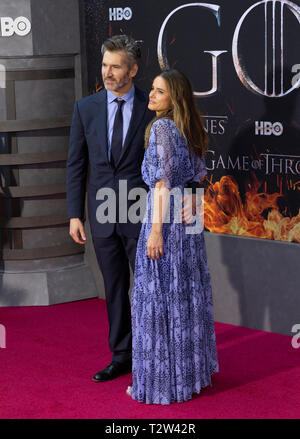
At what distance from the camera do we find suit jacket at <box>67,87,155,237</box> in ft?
12.8

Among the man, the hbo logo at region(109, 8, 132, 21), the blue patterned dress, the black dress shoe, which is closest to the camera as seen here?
the blue patterned dress

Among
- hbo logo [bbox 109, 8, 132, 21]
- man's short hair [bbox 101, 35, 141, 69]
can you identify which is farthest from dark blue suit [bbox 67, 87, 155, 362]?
hbo logo [bbox 109, 8, 132, 21]

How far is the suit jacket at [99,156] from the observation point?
3.90 m

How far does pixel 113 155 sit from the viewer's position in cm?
391

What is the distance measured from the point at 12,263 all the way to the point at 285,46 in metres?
2.43

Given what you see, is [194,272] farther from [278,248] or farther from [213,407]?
[278,248]

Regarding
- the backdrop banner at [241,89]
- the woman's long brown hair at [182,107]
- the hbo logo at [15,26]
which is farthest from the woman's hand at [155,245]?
the hbo logo at [15,26]

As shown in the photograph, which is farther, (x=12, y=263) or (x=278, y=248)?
(x=12, y=263)

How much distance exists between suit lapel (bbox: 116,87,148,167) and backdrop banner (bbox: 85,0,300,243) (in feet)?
3.16

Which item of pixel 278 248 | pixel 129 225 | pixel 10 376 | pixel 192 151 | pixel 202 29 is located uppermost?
pixel 202 29

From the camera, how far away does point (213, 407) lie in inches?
146

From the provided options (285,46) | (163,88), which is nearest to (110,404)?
(163,88)

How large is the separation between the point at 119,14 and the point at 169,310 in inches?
93.7

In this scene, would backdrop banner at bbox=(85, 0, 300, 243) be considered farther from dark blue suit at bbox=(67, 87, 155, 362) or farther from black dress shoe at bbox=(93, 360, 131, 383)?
black dress shoe at bbox=(93, 360, 131, 383)
